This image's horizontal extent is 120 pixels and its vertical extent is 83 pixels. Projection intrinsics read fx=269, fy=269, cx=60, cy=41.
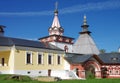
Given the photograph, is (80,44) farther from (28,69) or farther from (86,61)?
(28,69)

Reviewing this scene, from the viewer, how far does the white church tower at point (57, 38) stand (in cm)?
5659

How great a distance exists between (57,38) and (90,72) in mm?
14009

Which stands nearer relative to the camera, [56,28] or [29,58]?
[29,58]

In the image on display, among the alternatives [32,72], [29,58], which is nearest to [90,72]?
[32,72]

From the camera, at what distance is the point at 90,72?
4531 cm

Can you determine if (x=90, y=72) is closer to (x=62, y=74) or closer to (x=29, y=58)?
(x=62, y=74)

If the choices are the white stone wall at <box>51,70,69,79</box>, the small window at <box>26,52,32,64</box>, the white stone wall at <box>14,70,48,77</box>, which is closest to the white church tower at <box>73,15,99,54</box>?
the white stone wall at <box>51,70,69,79</box>

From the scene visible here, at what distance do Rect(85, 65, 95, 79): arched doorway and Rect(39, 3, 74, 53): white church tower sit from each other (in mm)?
11685

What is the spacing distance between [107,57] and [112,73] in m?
3.45

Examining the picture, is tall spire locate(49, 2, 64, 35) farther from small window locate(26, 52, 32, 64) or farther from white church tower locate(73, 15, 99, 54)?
small window locate(26, 52, 32, 64)

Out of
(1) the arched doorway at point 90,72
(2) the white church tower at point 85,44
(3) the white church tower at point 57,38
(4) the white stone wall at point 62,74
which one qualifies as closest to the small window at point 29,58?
(4) the white stone wall at point 62,74

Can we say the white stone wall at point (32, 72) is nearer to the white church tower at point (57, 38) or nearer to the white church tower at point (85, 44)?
the white church tower at point (57, 38)

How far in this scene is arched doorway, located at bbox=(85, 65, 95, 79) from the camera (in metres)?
43.9

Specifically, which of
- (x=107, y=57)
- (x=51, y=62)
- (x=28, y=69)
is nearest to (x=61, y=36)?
(x=107, y=57)
